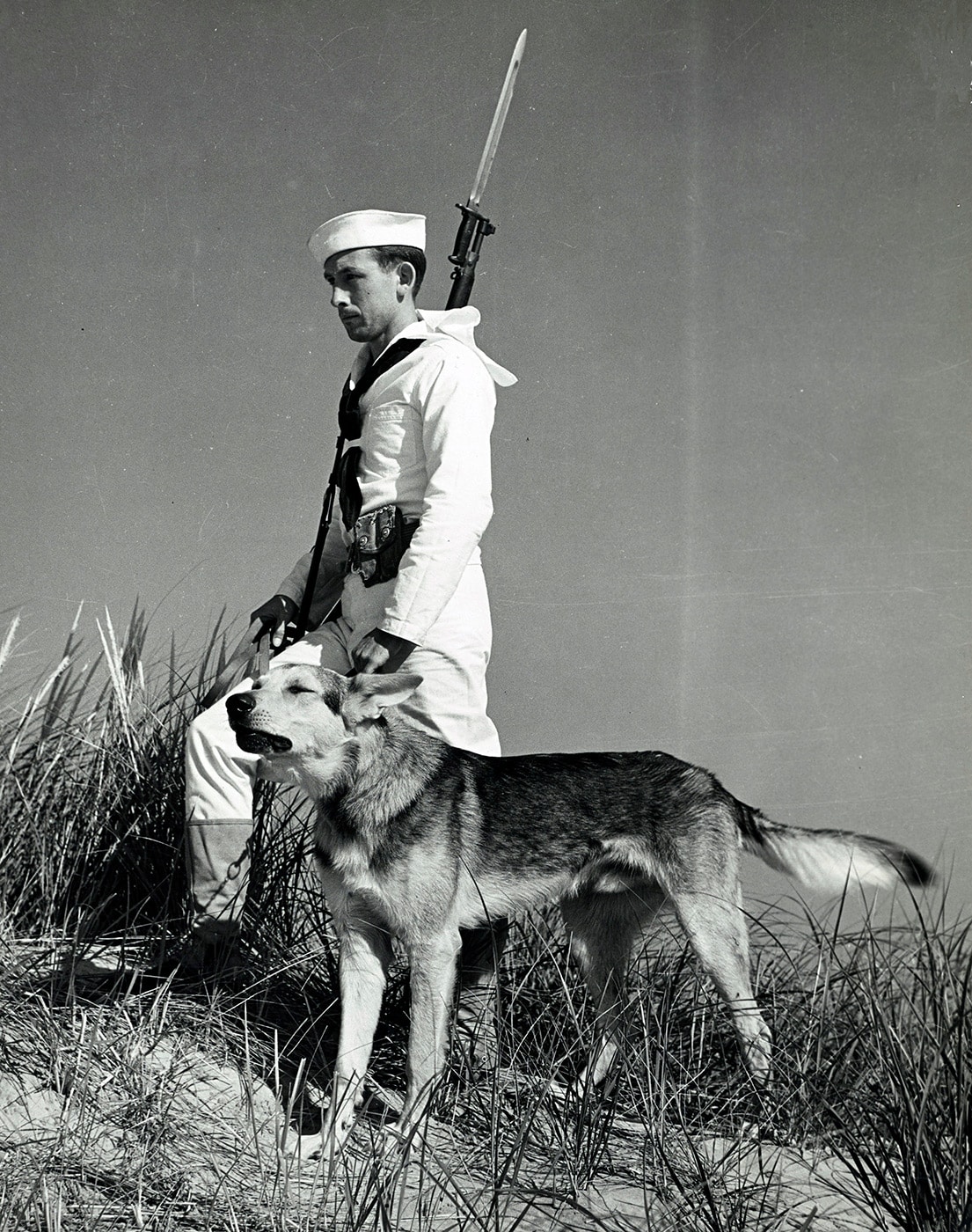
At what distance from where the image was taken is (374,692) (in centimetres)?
362

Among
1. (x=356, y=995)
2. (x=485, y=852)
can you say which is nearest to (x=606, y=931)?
(x=485, y=852)

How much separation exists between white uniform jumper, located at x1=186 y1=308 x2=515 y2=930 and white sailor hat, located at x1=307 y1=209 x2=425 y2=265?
0.87 feet

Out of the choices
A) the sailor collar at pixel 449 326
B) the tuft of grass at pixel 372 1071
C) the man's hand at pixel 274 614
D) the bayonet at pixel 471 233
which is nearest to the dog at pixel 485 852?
the tuft of grass at pixel 372 1071

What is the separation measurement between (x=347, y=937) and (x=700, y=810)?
1100mm

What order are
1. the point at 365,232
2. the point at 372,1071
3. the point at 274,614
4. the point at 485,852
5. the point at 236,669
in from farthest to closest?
the point at 236,669 → the point at 274,614 → the point at 365,232 → the point at 372,1071 → the point at 485,852

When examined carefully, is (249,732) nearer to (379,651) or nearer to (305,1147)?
(379,651)

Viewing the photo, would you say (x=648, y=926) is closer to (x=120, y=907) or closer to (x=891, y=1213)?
(x=891, y=1213)

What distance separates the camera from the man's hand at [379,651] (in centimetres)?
383

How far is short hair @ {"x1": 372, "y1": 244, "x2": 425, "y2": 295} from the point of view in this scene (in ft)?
13.8

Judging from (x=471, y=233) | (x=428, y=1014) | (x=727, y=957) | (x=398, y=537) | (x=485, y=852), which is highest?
(x=471, y=233)

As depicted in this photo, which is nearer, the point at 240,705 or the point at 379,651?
the point at 240,705

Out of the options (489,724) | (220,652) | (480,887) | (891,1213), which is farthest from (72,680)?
(891,1213)

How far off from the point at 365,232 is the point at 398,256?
13cm

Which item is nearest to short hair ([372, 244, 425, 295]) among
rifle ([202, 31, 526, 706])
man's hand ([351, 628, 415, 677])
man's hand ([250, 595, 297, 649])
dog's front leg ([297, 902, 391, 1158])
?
rifle ([202, 31, 526, 706])
